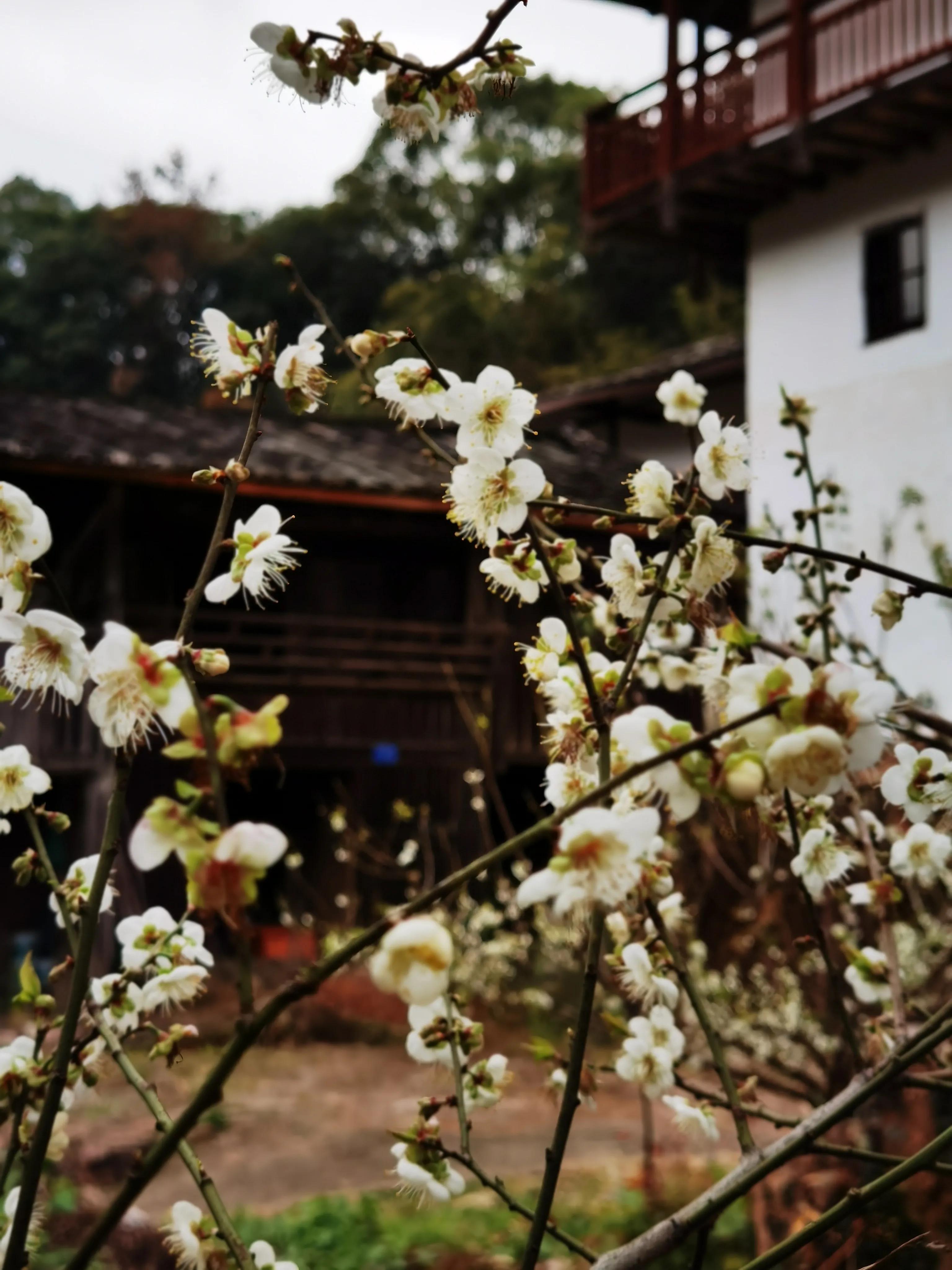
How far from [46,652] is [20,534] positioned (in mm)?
99

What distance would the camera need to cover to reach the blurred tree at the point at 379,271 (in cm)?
1711

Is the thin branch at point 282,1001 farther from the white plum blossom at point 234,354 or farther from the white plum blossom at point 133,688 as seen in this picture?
the white plum blossom at point 234,354

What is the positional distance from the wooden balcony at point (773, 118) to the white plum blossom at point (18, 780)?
818 centimetres

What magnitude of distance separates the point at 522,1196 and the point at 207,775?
4.96 m

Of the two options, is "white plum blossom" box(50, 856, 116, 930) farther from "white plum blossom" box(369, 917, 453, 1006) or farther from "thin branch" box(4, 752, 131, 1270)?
"white plum blossom" box(369, 917, 453, 1006)

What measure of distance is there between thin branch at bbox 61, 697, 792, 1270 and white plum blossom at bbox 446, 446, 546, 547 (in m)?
0.47

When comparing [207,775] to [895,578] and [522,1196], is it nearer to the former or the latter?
[895,578]

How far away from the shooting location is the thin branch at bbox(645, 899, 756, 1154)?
1140 mm

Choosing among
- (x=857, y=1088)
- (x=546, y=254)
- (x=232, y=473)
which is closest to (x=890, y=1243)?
(x=857, y=1088)

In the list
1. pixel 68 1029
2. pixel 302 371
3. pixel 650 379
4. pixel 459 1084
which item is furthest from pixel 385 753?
pixel 68 1029

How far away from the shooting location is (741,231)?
10.4m

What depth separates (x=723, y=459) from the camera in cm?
129

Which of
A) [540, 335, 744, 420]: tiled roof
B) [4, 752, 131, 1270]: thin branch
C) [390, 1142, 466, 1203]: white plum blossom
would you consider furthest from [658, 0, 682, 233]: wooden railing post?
[4, 752, 131, 1270]: thin branch

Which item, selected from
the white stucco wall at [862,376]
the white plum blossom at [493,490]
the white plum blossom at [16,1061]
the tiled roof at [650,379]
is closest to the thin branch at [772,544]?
the white plum blossom at [493,490]
